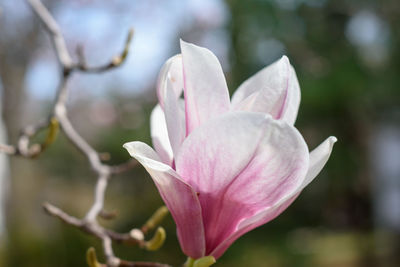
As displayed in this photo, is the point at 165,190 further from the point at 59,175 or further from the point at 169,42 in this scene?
the point at 59,175

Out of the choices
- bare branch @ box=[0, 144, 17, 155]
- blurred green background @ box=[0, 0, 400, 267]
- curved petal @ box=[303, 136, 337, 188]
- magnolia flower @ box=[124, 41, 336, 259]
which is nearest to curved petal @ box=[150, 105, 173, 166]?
magnolia flower @ box=[124, 41, 336, 259]

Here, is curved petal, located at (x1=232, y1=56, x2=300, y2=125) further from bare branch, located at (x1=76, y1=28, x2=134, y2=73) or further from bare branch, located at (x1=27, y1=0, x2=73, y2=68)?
bare branch, located at (x1=27, y1=0, x2=73, y2=68)

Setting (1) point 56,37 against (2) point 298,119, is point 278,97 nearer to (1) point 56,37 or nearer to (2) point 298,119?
(1) point 56,37

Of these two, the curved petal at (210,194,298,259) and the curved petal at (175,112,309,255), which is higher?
the curved petal at (175,112,309,255)

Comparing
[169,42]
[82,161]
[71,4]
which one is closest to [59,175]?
[82,161]

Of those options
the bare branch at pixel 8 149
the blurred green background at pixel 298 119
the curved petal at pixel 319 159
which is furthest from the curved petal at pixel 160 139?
the blurred green background at pixel 298 119

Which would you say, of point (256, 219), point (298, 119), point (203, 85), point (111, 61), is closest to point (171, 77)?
point (203, 85)
